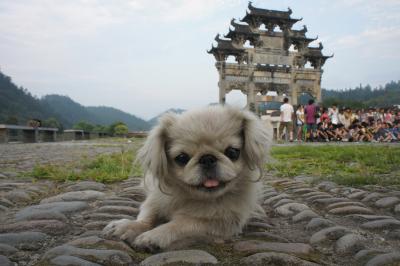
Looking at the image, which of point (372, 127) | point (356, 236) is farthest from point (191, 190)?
point (372, 127)

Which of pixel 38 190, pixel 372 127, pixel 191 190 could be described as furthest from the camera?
pixel 372 127

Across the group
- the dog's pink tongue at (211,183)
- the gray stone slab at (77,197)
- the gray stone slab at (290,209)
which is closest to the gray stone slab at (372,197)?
the gray stone slab at (290,209)

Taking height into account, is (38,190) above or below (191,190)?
below

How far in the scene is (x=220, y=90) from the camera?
129 ft

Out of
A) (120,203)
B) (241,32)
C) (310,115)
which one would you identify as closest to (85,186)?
(120,203)

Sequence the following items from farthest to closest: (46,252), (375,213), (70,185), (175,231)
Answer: (70,185) → (375,213) → (175,231) → (46,252)

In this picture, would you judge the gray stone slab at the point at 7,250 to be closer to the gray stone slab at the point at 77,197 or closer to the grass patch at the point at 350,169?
the gray stone slab at the point at 77,197

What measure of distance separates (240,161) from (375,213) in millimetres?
1796

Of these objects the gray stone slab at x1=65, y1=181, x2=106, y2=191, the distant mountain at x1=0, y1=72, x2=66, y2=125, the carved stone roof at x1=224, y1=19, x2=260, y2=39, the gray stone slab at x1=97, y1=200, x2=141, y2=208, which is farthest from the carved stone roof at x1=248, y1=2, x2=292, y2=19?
the distant mountain at x1=0, y1=72, x2=66, y2=125

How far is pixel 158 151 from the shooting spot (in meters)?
3.16

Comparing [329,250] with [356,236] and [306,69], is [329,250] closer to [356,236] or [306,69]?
[356,236]

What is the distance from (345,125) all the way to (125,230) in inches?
901

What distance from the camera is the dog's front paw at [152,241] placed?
2703 millimetres

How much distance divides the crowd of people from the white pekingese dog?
63.1 feet
